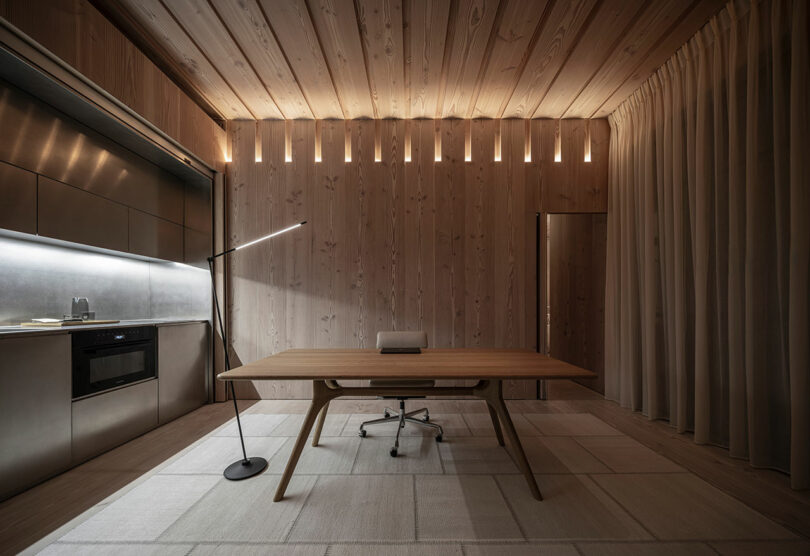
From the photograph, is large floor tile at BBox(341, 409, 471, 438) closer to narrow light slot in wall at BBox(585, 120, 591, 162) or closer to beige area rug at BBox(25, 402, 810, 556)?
beige area rug at BBox(25, 402, 810, 556)

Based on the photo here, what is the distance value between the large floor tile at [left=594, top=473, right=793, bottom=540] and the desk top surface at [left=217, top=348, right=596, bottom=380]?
2.68 feet

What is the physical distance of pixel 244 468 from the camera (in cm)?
218

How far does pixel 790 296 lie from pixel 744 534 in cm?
135

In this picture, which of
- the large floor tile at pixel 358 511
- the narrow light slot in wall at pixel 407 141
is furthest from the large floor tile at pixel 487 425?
the narrow light slot in wall at pixel 407 141

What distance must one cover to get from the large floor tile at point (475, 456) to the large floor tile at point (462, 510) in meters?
0.11

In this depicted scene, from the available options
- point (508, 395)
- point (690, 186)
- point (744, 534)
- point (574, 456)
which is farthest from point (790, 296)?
point (508, 395)

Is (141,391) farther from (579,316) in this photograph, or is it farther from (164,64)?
(579,316)

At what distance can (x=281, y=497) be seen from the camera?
1.86 metres

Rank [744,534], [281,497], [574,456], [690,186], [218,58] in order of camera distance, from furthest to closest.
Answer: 1. [218,58]
2. [690,186]
3. [574,456]
4. [281,497]
5. [744,534]

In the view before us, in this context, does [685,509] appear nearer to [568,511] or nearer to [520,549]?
[568,511]

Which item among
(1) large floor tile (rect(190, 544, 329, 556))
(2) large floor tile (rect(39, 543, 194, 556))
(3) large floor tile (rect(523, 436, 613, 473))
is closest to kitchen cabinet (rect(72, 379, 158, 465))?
(2) large floor tile (rect(39, 543, 194, 556))

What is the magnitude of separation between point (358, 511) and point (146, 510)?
3.80ft

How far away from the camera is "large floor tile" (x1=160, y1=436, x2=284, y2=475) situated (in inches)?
87.1

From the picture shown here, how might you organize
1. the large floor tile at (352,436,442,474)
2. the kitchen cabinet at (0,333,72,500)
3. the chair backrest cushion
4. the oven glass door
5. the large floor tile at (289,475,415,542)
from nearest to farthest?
the large floor tile at (289,475,415,542) < the kitchen cabinet at (0,333,72,500) < the large floor tile at (352,436,442,474) < the oven glass door < the chair backrest cushion
